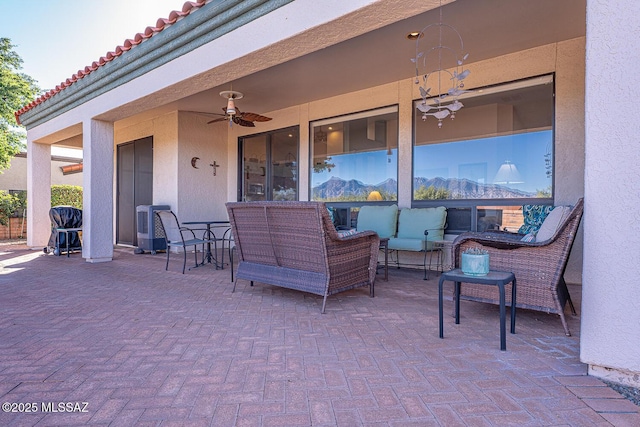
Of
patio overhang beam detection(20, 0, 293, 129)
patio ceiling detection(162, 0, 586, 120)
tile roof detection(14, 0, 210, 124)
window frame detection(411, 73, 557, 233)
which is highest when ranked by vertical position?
tile roof detection(14, 0, 210, 124)

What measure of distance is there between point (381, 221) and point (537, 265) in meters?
2.77

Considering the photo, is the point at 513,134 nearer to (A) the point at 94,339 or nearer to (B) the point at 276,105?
(B) the point at 276,105

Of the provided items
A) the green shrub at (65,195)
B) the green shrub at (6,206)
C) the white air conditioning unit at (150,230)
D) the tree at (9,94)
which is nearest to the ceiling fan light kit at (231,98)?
the white air conditioning unit at (150,230)

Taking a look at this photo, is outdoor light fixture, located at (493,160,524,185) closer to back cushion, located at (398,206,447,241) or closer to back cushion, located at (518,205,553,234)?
back cushion, located at (518,205,553,234)

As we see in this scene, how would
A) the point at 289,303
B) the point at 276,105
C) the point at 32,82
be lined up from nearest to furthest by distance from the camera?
1. the point at 289,303
2. the point at 276,105
3. the point at 32,82

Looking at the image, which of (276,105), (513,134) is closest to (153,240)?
(276,105)

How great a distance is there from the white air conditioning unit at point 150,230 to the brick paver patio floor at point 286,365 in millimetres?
3441

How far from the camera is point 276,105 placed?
6922 millimetres

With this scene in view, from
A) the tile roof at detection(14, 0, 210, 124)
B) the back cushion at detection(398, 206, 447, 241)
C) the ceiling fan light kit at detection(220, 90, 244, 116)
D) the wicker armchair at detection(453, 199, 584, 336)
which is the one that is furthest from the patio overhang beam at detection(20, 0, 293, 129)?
the back cushion at detection(398, 206, 447, 241)

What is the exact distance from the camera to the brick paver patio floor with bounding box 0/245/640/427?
1.55 meters

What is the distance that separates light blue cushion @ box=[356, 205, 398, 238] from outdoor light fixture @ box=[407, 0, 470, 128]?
1382mm

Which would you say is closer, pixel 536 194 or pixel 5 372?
pixel 5 372

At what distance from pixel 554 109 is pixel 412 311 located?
321 centimetres

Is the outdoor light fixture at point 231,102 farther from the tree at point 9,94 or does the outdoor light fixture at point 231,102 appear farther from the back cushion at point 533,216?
the tree at point 9,94
